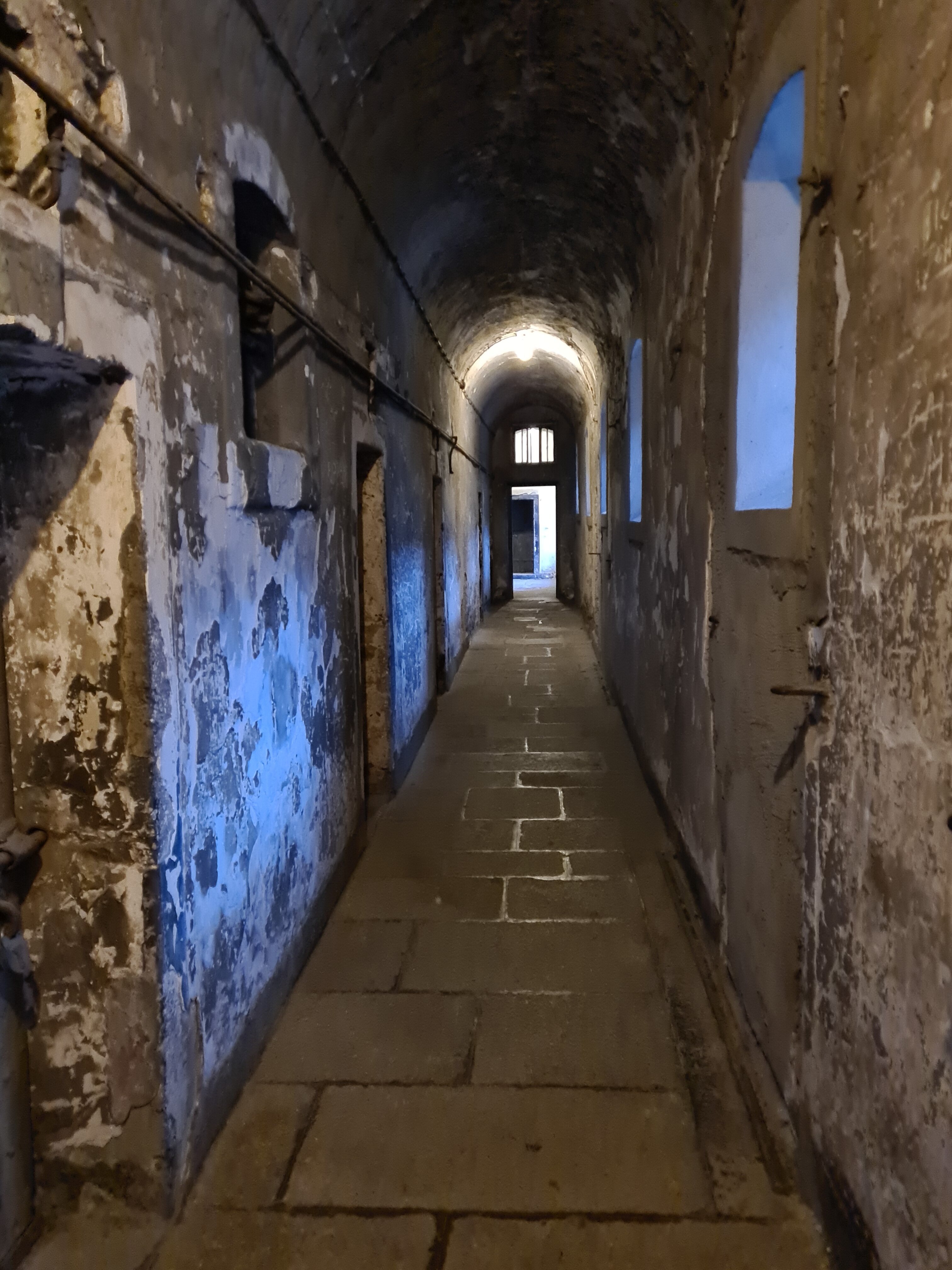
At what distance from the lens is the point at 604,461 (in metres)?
9.12

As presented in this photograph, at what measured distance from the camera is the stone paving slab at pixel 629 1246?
2.10 metres

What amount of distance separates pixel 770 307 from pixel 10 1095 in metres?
3.21

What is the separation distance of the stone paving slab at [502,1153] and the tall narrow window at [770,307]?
1.96 m

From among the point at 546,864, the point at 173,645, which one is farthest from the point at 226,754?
the point at 546,864

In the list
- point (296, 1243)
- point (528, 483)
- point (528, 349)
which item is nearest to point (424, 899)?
point (296, 1243)

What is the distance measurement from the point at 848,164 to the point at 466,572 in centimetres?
904

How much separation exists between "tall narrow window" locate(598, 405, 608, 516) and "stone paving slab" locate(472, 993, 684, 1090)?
619 centimetres

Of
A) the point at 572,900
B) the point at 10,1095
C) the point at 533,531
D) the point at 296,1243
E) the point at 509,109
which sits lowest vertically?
the point at 296,1243

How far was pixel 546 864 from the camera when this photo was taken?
439 cm

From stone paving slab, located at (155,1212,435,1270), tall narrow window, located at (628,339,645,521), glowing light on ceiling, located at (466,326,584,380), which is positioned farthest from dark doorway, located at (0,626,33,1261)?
glowing light on ceiling, located at (466,326,584,380)

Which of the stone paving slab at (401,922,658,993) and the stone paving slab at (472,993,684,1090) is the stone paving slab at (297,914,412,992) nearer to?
the stone paving slab at (401,922,658,993)

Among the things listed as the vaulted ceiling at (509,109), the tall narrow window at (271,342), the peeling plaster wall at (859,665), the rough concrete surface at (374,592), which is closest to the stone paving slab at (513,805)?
the rough concrete surface at (374,592)

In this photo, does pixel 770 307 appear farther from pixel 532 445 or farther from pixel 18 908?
pixel 532 445

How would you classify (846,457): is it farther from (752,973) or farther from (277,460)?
(277,460)
